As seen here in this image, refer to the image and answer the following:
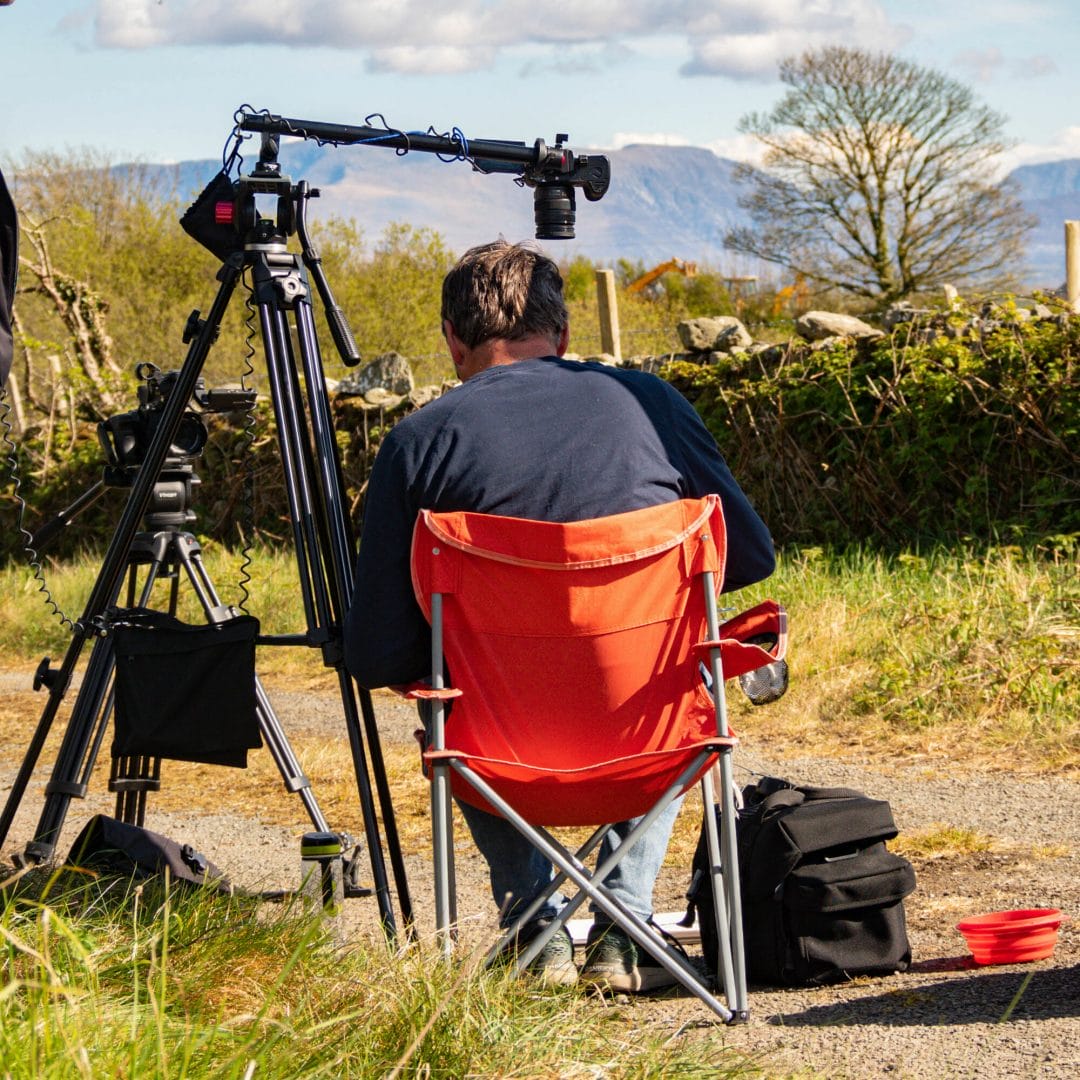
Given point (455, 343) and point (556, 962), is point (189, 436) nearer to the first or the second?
point (455, 343)

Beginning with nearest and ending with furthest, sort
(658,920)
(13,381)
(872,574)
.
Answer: (658,920) → (872,574) → (13,381)

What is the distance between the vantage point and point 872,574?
8.09 m

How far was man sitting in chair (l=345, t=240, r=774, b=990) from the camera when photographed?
10.2ft

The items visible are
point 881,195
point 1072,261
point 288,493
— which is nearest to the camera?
point 288,493

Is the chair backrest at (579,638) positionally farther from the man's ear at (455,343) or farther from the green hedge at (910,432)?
the green hedge at (910,432)

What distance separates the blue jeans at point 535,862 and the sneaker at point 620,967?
0.08 metres

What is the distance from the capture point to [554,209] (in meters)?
3.70

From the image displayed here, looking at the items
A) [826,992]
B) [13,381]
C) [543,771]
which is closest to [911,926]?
[826,992]

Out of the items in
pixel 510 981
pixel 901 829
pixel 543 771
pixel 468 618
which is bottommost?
pixel 901 829

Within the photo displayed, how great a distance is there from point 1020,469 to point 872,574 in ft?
4.36

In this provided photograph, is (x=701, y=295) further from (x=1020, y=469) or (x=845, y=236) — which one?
(x=1020, y=469)

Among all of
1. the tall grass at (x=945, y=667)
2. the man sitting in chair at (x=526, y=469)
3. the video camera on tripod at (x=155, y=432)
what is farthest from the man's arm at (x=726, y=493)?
the tall grass at (x=945, y=667)

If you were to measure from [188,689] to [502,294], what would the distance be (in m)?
1.26

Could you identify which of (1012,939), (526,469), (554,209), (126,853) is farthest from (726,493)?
(126,853)
